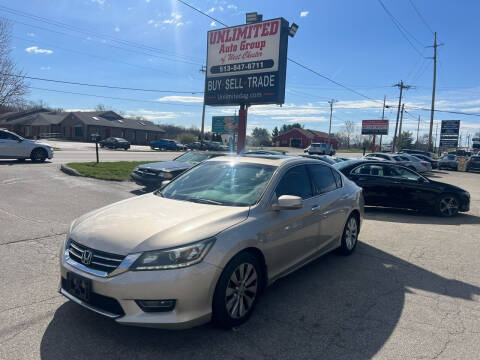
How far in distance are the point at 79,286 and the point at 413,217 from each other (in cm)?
872

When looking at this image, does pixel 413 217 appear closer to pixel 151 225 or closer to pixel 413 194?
pixel 413 194

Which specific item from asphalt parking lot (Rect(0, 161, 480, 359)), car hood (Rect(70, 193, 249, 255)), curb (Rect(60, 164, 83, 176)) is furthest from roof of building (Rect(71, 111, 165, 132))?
car hood (Rect(70, 193, 249, 255))

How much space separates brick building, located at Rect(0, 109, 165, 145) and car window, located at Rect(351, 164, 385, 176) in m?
58.2

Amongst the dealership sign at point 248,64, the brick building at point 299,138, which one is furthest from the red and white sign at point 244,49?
the brick building at point 299,138

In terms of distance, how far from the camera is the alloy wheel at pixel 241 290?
3196 mm

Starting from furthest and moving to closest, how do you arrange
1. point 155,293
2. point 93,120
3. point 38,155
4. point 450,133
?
point 450,133, point 93,120, point 38,155, point 155,293

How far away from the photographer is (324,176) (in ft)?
17.1

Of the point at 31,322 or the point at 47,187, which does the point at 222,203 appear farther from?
the point at 47,187

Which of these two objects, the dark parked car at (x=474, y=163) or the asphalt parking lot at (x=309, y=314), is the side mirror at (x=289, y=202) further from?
the dark parked car at (x=474, y=163)

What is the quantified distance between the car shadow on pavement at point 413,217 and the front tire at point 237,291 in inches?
247

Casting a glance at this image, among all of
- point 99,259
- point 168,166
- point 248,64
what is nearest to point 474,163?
point 248,64

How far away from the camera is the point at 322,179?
201 inches

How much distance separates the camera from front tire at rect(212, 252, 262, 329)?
10.0 ft

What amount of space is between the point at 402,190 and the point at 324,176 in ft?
17.6
